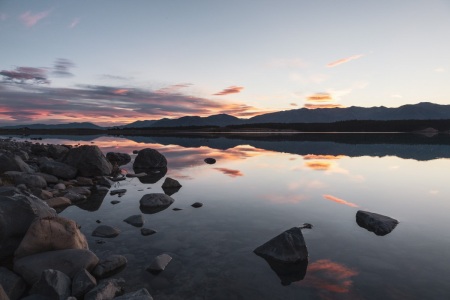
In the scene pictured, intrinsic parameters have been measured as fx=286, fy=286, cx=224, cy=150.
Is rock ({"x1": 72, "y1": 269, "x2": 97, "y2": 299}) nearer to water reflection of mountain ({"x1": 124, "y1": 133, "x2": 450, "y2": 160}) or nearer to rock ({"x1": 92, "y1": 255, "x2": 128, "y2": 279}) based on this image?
rock ({"x1": 92, "y1": 255, "x2": 128, "y2": 279})

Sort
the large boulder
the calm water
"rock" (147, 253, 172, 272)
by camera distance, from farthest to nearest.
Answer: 1. the large boulder
2. "rock" (147, 253, 172, 272)
3. the calm water

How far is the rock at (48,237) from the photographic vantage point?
6.65 metres

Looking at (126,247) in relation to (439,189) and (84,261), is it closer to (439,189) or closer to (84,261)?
(84,261)

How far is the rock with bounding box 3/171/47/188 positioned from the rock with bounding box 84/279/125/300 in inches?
428

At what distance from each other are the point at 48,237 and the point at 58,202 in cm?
629

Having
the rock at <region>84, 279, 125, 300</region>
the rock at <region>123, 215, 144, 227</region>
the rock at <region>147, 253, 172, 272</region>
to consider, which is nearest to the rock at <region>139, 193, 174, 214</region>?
the rock at <region>123, 215, 144, 227</region>

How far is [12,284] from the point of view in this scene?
573 centimetres

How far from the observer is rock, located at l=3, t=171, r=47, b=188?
14071 mm

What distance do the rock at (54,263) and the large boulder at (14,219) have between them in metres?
1.27

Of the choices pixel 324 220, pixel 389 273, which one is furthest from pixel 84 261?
pixel 324 220

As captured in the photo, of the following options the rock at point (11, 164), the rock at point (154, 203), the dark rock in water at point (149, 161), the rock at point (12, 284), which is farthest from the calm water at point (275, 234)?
the dark rock in water at point (149, 161)

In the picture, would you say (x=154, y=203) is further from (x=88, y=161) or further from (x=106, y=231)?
(x=88, y=161)

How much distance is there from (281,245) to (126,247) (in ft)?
14.3

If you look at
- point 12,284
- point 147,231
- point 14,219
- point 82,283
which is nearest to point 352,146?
point 147,231
